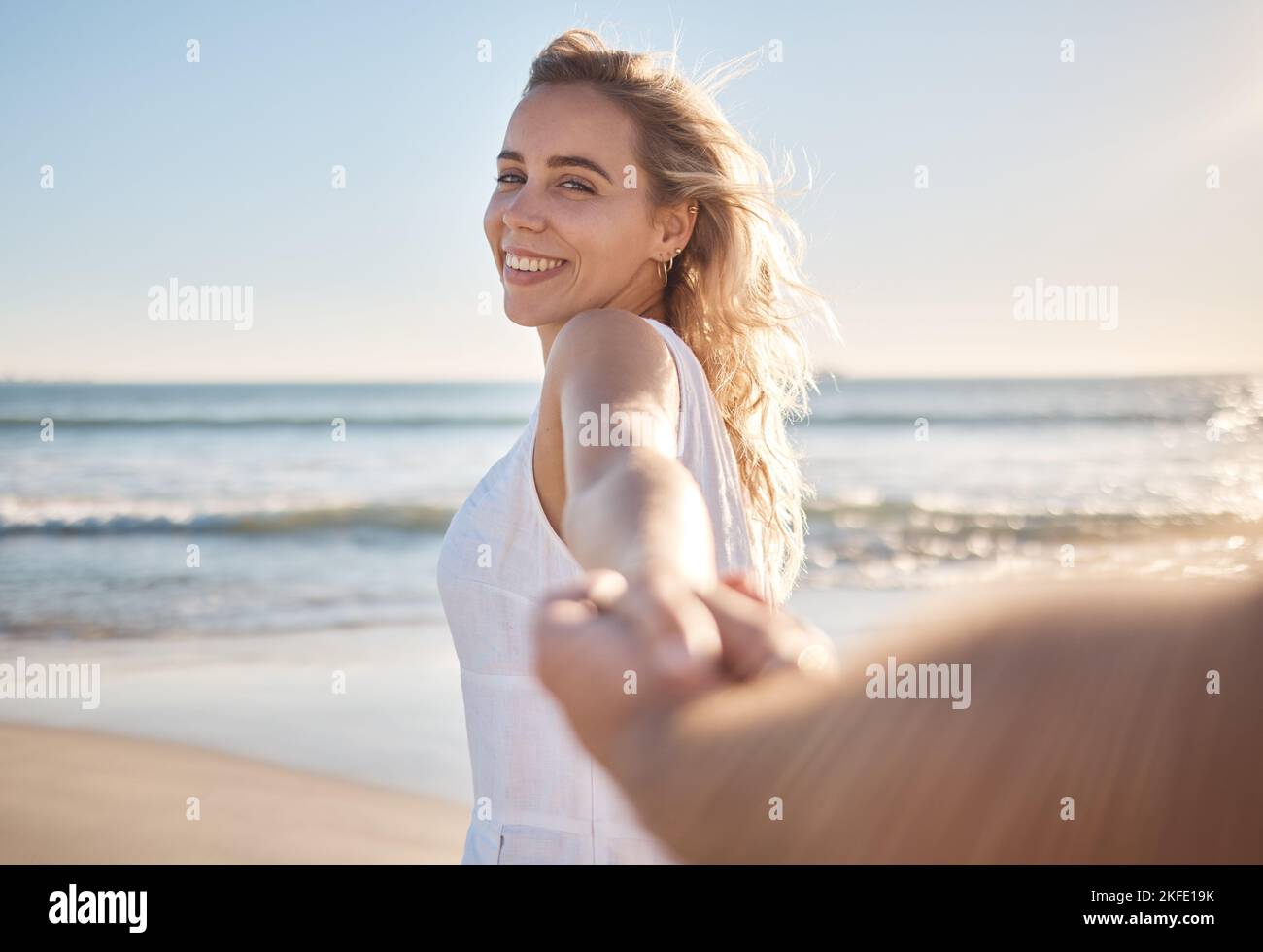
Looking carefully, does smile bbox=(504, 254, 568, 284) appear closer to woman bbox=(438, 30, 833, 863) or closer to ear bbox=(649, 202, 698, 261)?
woman bbox=(438, 30, 833, 863)

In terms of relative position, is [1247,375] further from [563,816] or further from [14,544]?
[563,816]

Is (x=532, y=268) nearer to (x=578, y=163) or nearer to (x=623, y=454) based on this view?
(x=578, y=163)

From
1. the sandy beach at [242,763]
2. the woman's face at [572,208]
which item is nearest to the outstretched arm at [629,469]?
the woman's face at [572,208]

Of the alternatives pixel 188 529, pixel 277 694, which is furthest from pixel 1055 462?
pixel 277 694

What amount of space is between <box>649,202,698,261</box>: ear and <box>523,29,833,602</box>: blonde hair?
27mm

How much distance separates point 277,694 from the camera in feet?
22.2

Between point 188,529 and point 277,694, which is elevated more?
point 188,529

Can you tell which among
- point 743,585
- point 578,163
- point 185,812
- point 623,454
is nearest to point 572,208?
point 578,163

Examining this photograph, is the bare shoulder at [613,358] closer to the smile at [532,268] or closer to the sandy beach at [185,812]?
the smile at [532,268]

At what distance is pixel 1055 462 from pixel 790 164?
61.4 feet

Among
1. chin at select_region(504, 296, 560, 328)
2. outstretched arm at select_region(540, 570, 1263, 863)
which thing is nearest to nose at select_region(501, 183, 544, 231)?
chin at select_region(504, 296, 560, 328)

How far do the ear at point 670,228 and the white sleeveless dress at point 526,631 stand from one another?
690mm

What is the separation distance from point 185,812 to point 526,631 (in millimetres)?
4270

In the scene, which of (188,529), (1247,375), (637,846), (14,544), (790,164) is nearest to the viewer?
(637,846)
